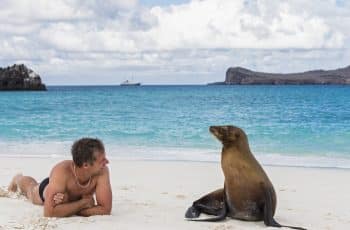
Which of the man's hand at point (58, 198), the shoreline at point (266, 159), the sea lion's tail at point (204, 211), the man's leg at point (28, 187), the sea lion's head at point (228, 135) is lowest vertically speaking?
the shoreline at point (266, 159)

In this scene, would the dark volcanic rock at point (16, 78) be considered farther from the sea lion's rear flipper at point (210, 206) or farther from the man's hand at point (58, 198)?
the man's hand at point (58, 198)

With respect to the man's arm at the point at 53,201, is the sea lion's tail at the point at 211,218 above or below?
below

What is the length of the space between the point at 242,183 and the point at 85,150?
5.33 ft

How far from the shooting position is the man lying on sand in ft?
21.0

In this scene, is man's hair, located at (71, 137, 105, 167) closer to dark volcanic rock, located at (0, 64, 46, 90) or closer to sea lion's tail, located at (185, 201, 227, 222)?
sea lion's tail, located at (185, 201, 227, 222)

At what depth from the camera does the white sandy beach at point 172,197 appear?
6.56 meters

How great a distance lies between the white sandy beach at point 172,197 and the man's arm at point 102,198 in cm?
11

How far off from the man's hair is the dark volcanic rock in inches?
3936

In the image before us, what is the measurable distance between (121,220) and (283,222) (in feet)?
5.60


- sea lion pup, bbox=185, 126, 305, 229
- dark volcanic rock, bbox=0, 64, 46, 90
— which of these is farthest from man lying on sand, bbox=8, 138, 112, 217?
dark volcanic rock, bbox=0, 64, 46, 90

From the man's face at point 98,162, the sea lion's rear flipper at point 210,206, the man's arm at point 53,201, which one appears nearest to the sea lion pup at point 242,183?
the sea lion's rear flipper at point 210,206

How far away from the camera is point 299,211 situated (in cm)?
762

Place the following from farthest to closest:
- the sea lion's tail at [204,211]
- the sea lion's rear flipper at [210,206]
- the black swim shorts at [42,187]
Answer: the black swim shorts at [42,187] → the sea lion's rear flipper at [210,206] → the sea lion's tail at [204,211]

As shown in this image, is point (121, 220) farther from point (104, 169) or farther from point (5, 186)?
point (5, 186)
